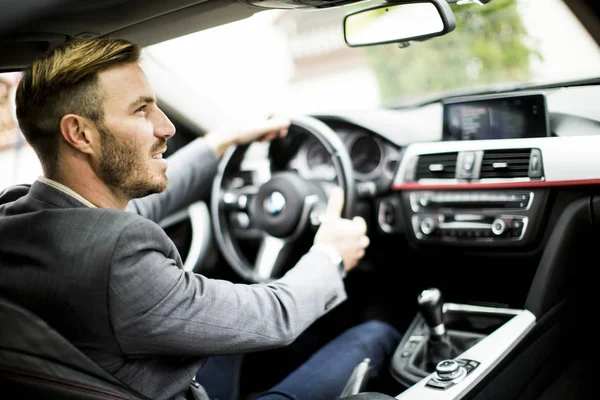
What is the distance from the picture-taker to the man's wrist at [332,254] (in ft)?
5.30

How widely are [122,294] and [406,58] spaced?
4.92 metres

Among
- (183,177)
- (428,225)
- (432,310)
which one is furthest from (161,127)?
(428,225)

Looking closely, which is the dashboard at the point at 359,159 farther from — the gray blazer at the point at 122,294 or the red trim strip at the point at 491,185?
the gray blazer at the point at 122,294

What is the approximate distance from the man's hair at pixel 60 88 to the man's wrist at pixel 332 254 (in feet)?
2.22

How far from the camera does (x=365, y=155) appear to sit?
2660mm

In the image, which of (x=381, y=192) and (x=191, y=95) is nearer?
(x=381, y=192)

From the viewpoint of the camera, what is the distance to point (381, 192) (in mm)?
2543

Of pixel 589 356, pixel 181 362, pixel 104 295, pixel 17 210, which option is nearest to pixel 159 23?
pixel 17 210

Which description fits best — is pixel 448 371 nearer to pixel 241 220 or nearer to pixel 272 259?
pixel 272 259

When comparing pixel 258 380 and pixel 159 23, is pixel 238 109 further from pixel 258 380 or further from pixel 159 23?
pixel 159 23

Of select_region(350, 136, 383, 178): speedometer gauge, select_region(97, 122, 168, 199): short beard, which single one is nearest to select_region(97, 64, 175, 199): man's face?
select_region(97, 122, 168, 199): short beard

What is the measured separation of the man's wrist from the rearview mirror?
67cm

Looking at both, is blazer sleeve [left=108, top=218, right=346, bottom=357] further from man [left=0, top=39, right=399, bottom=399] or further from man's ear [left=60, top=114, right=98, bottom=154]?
man's ear [left=60, top=114, right=98, bottom=154]

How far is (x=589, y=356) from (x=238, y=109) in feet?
6.33
